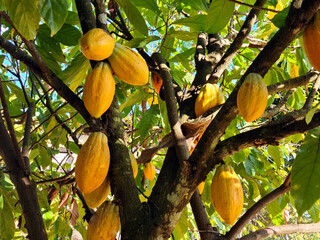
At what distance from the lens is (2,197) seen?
1368 millimetres

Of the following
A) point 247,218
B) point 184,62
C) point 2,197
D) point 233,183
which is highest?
point 184,62

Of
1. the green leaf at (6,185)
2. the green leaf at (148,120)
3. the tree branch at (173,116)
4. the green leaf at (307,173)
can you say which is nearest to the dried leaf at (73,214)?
the green leaf at (6,185)

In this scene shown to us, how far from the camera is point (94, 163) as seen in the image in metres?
0.90

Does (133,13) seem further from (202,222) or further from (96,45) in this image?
(202,222)

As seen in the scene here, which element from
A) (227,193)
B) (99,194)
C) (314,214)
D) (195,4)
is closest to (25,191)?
(99,194)

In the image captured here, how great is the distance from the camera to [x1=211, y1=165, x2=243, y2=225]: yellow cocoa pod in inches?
39.0

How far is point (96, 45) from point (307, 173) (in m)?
0.62

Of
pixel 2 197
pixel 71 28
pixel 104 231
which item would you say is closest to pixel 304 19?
pixel 104 231

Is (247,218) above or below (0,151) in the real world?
below

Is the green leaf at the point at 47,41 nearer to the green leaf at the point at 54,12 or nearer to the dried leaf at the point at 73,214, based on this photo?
the green leaf at the point at 54,12

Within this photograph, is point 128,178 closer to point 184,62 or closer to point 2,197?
point 2,197

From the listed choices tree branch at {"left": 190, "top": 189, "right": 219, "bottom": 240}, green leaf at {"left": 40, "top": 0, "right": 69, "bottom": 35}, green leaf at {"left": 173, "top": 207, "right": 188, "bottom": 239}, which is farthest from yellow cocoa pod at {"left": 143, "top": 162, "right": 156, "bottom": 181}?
green leaf at {"left": 40, "top": 0, "right": 69, "bottom": 35}

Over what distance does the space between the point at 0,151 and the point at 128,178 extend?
552mm

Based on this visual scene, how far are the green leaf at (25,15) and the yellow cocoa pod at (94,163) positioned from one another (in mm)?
310
